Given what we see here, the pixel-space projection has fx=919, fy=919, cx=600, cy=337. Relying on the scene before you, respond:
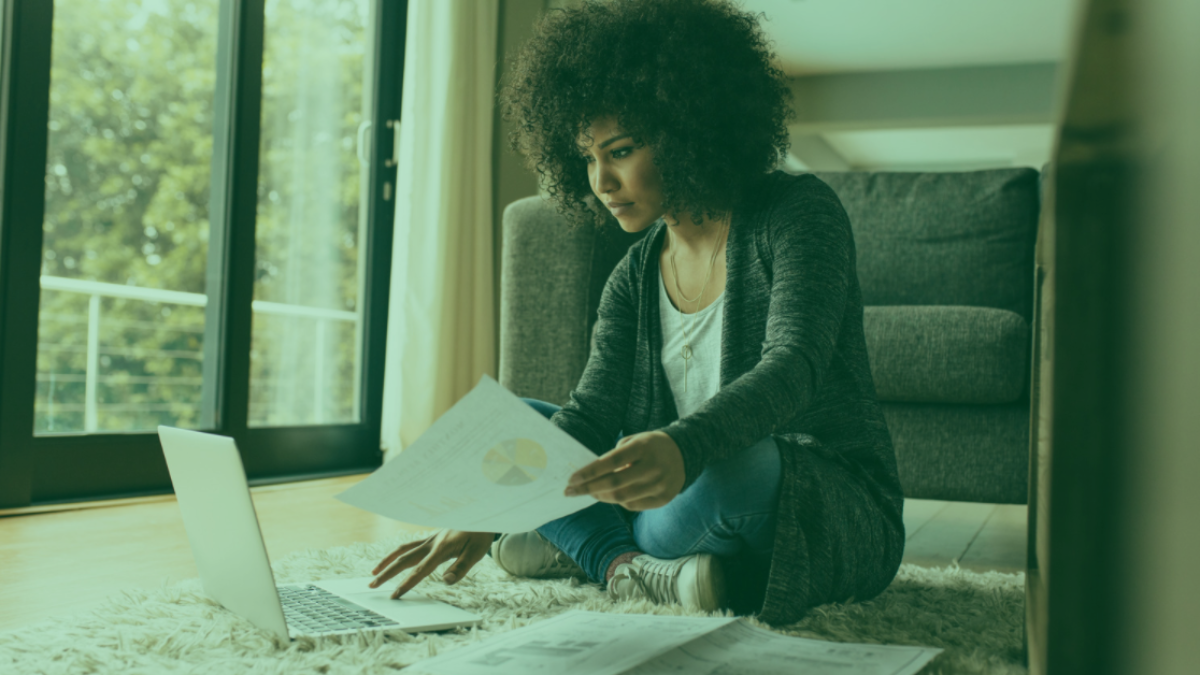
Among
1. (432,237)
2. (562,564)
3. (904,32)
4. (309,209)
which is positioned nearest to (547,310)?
(562,564)

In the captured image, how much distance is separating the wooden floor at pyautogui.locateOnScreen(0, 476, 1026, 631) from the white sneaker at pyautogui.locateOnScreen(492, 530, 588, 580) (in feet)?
0.60

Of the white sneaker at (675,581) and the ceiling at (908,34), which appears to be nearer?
the white sneaker at (675,581)

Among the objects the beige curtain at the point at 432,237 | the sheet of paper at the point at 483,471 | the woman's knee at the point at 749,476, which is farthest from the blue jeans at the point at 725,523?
the beige curtain at the point at 432,237

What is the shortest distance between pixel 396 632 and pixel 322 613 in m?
0.10

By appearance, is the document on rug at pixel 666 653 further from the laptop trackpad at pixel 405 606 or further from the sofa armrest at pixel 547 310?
the sofa armrest at pixel 547 310

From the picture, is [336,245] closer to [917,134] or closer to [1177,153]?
[1177,153]

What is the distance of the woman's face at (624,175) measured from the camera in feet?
3.46

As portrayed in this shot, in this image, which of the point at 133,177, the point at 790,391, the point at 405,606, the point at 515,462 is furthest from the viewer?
the point at 133,177

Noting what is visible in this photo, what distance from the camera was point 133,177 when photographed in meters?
5.72

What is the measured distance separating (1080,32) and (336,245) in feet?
10.1

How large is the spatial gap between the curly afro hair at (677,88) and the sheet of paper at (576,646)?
49cm

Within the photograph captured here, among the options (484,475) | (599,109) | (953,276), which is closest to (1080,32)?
(484,475)

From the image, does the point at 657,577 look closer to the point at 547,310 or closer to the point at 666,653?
the point at 666,653

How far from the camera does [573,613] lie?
0.86 meters
